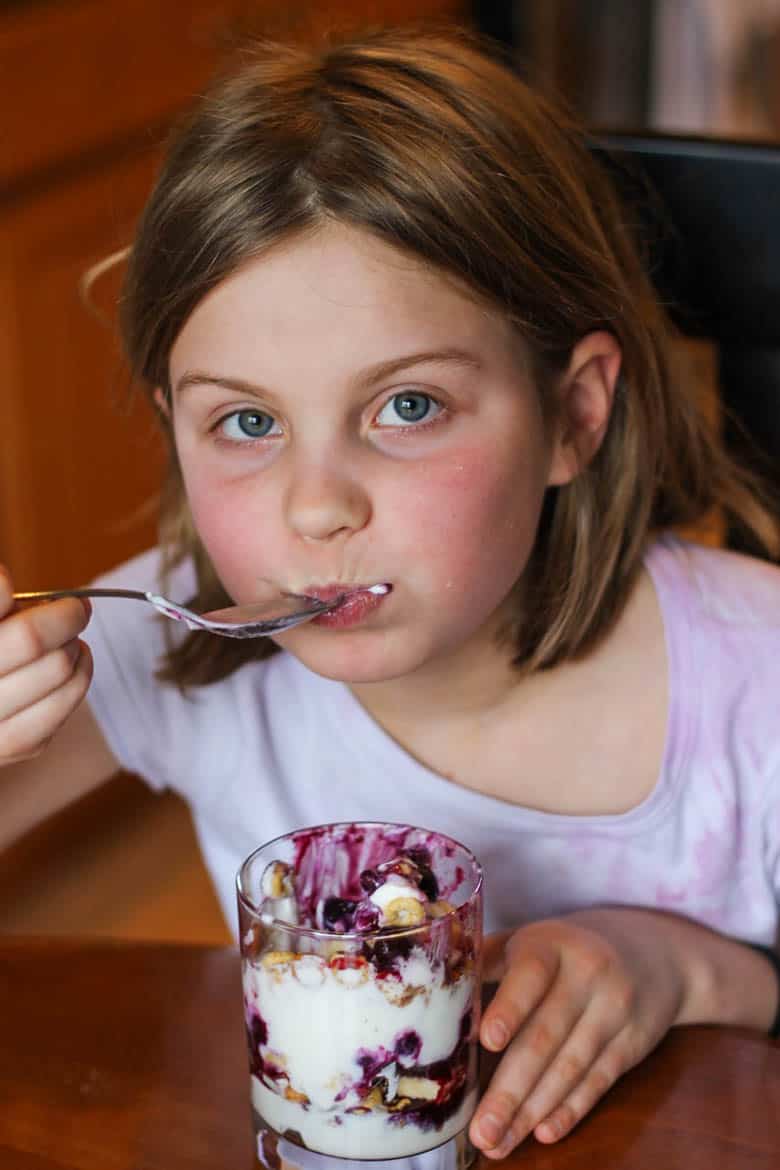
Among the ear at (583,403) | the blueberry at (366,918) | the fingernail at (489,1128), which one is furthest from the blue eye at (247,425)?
the fingernail at (489,1128)

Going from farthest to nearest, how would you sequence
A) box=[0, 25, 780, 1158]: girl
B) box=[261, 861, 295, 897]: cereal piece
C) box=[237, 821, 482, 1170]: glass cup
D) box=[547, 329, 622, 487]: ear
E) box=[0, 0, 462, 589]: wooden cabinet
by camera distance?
box=[0, 0, 462, 589]: wooden cabinet < box=[547, 329, 622, 487]: ear < box=[0, 25, 780, 1158]: girl < box=[261, 861, 295, 897]: cereal piece < box=[237, 821, 482, 1170]: glass cup

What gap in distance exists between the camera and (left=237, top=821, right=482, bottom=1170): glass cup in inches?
27.5

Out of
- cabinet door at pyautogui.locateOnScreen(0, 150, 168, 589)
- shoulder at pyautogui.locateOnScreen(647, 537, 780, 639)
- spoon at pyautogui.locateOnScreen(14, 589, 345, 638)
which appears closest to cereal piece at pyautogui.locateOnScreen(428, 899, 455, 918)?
spoon at pyautogui.locateOnScreen(14, 589, 345, 638)

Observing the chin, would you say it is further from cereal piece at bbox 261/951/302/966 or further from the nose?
cereal piece at bbox 261/951/302/966

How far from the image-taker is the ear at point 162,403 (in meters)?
1.08

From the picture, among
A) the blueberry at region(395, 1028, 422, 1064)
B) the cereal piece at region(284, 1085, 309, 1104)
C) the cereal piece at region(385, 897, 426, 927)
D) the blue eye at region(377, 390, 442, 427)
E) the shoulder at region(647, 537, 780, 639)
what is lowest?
the cereal piece at region(284, 1085, 309, 1104)

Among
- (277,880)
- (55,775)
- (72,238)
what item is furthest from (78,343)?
(277,880)

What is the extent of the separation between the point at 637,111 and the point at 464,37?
2.36 meters

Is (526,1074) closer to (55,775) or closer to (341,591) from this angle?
(341,591)

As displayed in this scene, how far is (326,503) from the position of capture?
0.90 m

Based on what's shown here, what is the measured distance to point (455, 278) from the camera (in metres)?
0.94

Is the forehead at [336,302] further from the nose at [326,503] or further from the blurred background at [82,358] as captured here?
the blurred background at [82,358]

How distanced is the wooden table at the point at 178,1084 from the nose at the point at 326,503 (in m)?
0.26

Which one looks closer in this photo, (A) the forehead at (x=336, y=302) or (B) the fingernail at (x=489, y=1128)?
(B) the fingernail at (x=489, y=1128)
